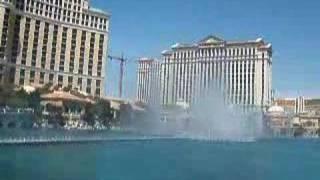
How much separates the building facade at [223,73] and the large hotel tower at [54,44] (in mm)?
42202

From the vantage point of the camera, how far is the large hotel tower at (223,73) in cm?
15600

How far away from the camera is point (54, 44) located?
379 feet

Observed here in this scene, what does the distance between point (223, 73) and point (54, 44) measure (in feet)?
195

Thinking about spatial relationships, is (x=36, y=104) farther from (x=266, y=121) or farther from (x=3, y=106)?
(x=266, y=121)

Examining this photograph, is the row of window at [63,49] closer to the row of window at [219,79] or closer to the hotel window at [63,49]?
the hotel window at [63,49]

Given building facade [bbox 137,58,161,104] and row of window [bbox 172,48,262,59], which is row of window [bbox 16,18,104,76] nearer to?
building facade [bbox 137,58,161,104]

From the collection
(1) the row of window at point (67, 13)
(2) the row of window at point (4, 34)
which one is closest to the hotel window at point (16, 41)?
(1) the row of window at point (67, 13)

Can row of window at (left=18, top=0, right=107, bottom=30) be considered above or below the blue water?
above

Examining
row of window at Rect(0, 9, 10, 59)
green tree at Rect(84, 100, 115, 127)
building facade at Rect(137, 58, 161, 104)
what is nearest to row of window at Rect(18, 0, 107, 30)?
row of window at Rect(0, 9, 10, 59)

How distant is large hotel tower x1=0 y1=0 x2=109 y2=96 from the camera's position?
347ft

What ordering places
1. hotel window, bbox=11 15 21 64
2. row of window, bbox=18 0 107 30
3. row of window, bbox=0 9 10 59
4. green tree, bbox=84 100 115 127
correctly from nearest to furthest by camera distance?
green tree, bbox=84 100 115 127
row of window, bbox=0 9 10 59
hotel window, bbox=11 15 21 64
row of window, bbox=18 0 107 30

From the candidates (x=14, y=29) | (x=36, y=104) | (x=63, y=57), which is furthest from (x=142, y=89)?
(x=36, y=104)

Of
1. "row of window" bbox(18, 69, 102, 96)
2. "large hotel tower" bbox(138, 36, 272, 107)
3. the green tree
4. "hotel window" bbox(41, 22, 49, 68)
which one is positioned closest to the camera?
the green tree

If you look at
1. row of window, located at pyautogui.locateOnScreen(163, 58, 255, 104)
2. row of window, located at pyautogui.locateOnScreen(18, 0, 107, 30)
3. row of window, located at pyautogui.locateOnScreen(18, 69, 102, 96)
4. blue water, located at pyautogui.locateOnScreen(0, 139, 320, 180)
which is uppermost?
row of window, located at pyautogui.locateOnScreen(18, 0, 107, 30)
